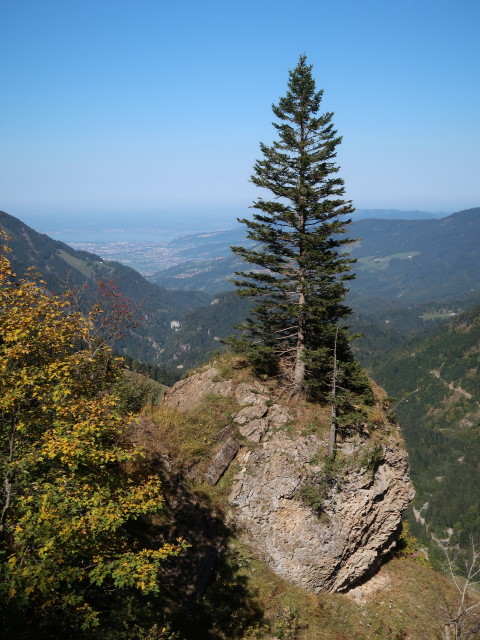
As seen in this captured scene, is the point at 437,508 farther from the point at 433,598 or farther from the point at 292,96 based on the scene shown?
the point at 292,96

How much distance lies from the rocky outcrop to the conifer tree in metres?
3.24

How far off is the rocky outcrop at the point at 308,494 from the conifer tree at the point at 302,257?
324 cm

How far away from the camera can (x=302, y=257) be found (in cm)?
1931

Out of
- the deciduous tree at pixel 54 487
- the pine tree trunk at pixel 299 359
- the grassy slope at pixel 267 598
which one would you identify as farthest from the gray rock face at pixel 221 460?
the deciduous tree at pixel 54 487

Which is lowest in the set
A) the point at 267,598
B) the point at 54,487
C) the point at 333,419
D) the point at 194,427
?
the point at 267,598

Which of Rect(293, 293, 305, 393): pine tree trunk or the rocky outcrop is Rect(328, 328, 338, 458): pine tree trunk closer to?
the rocky outcrop

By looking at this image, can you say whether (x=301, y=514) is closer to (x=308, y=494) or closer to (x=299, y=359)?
(x=308, y=494)

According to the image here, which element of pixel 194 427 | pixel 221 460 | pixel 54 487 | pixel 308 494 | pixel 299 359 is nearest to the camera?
pixel 54 487

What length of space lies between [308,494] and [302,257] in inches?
463

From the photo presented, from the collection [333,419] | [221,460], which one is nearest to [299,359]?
[333,419]

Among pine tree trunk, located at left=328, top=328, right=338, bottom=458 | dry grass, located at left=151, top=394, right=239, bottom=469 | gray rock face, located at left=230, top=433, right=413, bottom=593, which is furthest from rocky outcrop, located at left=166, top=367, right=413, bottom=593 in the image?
dry grass, located at left=151, top=394, right=239, bottom=469

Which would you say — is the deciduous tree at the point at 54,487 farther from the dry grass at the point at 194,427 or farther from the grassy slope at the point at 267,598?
the dry grass at the point at 194,427

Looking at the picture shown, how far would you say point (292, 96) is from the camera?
18.7 meters

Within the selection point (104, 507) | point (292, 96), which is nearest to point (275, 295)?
point (292, 96)
